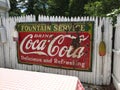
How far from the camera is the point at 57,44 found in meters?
4.96

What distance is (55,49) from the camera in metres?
5.02

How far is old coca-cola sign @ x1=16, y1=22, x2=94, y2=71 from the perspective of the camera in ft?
15.1

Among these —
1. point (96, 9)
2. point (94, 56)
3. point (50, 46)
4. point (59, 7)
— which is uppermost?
point (59, 7)

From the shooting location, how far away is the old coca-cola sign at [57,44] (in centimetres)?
460

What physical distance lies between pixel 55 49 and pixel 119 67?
78.1 inches

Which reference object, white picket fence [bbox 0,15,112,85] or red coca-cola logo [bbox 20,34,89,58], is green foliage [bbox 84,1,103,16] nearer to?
white picket fence [bbox 0,15,112,85]

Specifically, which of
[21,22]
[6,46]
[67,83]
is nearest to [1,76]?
[67,83]

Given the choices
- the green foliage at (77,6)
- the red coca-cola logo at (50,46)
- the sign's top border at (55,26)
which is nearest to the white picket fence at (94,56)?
the sign's top border at (55,26)

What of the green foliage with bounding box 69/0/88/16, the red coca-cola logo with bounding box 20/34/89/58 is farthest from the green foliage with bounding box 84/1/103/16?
the green foliage with bounding box 69/0/88/16

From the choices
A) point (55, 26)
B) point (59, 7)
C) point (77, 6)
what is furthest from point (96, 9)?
point (59, 7)

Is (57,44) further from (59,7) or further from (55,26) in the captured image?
(59,7)

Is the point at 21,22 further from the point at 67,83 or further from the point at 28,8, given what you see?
the point at 28,8

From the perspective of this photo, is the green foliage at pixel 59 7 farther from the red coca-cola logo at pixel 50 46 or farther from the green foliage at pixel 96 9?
the red coca-cola logo at pixel 50 46

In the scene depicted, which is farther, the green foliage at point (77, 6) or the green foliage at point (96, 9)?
the green foliage at point (77, 6)
